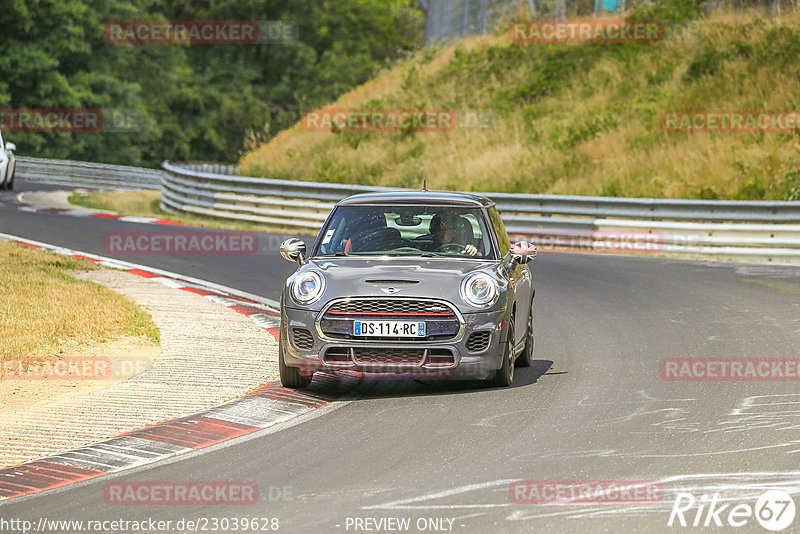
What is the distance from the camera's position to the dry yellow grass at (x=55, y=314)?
1163 cm

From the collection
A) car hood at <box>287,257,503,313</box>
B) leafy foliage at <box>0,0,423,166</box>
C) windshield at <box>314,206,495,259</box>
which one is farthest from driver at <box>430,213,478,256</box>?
leafy foliage at <box>0,0,423,166</box>

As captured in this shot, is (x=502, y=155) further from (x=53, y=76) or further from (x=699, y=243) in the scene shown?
(x=53, y=76)

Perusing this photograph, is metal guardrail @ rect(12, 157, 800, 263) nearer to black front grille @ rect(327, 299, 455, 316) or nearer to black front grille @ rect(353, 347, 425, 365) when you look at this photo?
black front grille @ rect(327, 299, 455, 316)

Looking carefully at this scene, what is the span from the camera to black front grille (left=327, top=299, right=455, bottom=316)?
936 centimetres

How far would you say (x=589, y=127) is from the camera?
29578 millimetres

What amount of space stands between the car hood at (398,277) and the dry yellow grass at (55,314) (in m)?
3.06

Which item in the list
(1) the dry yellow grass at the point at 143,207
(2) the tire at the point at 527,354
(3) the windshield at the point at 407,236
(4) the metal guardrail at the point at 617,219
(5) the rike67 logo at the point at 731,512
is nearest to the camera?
(5) the rike67 logo at the point at 731,512

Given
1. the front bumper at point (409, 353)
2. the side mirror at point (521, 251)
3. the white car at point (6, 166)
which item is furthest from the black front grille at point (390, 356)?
the white car at point (6, 166)

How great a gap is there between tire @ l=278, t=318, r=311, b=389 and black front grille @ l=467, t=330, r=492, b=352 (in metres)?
1.38

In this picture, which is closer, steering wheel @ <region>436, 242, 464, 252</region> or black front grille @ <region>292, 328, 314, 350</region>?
black front grille @ <region>292, 328, 314, 350</region>

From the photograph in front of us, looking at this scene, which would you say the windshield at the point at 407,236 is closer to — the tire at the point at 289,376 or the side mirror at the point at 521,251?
the side mirror at the point at 521,251

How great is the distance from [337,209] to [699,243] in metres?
11.6

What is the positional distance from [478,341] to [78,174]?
35831mm

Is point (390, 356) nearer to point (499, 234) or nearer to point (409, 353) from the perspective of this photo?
point (409, 353)
